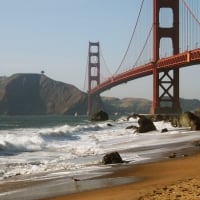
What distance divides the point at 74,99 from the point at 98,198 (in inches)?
5354

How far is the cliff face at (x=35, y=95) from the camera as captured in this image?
153500mm

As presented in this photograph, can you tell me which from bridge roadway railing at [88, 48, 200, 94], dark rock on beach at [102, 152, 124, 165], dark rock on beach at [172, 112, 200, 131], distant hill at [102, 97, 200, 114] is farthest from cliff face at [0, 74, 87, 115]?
dark rock on beach at [102, 152, 124, 165]

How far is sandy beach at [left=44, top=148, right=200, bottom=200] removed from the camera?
7945mm

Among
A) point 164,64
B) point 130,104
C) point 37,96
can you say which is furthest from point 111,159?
point 130,104

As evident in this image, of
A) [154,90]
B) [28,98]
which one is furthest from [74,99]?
[154,90]

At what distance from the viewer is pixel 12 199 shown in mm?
8766

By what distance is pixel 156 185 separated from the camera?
29.7 feet

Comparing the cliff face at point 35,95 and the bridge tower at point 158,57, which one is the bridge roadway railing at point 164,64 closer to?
the bridge tower at point 158,57

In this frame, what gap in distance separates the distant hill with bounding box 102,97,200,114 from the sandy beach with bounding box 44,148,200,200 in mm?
140660

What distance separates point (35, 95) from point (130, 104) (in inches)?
1430

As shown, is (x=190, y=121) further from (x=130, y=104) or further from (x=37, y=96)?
(x=130, y=104)

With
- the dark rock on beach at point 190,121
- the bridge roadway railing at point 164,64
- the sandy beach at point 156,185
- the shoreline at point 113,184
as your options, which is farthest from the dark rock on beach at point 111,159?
the bridge roadway railing at point 164,64

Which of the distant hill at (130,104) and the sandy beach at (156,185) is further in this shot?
the distant hill at (130,104)

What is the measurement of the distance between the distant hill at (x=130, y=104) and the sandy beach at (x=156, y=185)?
140660mm
